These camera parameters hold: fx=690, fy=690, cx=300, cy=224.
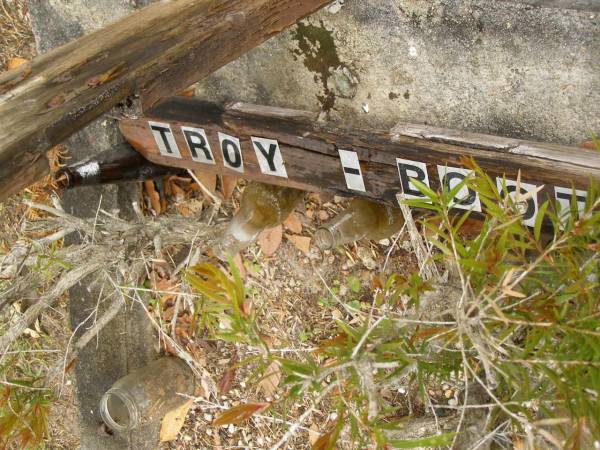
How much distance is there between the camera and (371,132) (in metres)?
2.33

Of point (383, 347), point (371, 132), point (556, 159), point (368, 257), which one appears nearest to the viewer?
point (383, 347)

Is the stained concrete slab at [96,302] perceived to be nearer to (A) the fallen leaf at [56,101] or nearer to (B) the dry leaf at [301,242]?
(B) the dry leaf at [301,242]

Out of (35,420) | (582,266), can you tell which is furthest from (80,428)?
(582,266)

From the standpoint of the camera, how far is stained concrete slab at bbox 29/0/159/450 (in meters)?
3.21

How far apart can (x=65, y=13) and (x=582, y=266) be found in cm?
260

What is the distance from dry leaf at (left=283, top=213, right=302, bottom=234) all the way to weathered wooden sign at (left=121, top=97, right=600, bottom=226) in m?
0.66

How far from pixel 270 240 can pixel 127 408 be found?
3.50 feet

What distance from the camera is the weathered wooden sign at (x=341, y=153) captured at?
207cm

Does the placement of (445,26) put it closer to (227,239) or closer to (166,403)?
(227,239)

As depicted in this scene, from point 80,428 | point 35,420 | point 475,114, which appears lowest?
point 80,428

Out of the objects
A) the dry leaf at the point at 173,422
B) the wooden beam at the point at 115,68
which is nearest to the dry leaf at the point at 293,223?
the dry leaf at the point at 173,422

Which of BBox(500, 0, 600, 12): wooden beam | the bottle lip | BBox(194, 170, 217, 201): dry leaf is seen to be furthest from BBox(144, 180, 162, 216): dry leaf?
BBox(500, 0, 600, 12): wooden beam

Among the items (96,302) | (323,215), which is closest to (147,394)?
(96,302)

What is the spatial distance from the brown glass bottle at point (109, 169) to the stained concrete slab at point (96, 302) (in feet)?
0.73
